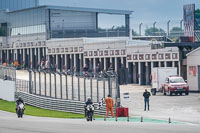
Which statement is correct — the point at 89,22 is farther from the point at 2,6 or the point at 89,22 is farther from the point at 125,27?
the point at 2,6

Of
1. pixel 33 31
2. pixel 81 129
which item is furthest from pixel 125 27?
pixel 81 129

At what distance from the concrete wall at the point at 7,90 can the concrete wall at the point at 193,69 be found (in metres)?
16.5

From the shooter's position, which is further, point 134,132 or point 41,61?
point 41,61

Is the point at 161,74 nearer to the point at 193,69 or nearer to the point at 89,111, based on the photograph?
the point at 193,69

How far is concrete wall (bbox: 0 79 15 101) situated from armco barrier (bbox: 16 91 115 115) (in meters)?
1.37

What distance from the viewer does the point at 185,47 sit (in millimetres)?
62781

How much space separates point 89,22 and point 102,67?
17806 millimetres

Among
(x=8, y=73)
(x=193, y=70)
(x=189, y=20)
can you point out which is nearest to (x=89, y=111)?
(x=8, y=73)

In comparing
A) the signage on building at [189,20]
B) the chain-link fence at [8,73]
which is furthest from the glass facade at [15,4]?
the chain-link fence at [8,73]

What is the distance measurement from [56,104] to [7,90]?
9.98 m

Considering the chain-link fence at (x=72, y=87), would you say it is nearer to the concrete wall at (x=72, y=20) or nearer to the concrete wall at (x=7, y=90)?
the concrete wall at (x=7, y=90)

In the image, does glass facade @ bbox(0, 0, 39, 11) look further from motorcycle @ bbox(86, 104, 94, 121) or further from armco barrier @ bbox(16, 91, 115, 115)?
motorcycle @ bbox(86, 104, 94, 121)

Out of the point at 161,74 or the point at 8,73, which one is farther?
the point at 161,74

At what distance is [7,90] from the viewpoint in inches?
2128
